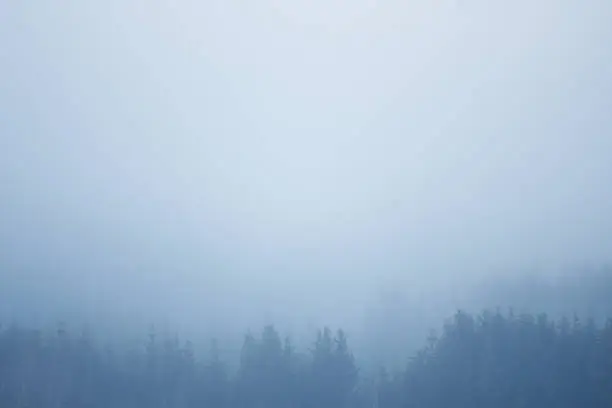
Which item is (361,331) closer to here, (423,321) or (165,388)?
(423,321)

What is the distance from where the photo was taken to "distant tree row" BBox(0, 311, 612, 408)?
17812 millimetres

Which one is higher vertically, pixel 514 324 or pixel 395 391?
pixel 514 324

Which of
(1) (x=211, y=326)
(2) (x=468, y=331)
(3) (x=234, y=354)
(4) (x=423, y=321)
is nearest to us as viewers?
(2) (x=468, y=331)

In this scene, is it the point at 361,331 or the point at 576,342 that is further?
the point at 361,331

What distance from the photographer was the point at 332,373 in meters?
19.6

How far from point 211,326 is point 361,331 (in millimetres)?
5618

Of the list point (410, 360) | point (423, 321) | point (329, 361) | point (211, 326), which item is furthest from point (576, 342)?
point (211, 326)

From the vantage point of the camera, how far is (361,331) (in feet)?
94.3

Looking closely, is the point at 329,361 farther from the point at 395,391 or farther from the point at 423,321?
the point at 423,321

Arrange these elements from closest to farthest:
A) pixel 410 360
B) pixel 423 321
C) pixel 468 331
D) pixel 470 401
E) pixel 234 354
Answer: pixel 470 401, pixel 468 331, pixel 410 360, pixel 234 354, pixel 423 321

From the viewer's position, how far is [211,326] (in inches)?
1196

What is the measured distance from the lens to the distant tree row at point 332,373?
17.8 meters

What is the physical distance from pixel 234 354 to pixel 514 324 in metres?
7.80

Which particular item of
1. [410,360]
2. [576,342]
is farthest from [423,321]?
[576,342]
